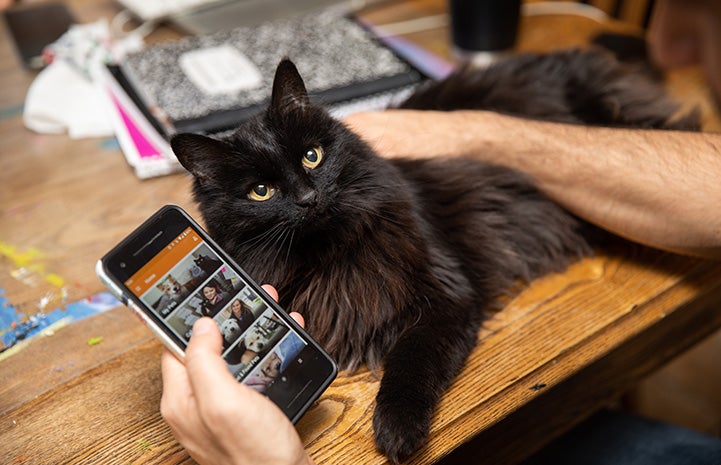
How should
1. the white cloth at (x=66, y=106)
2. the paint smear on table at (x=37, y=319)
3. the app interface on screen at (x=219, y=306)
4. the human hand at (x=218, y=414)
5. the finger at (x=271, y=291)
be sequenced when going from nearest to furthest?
1. the human hand at (x=218, y=414)
2. the app interface on screen at (x=219, y=306)
3. the finger at (x=271, y=291)
4. the paint smear on table at (x=37, y=319)
5. the white cloth at (x=66, y=106)

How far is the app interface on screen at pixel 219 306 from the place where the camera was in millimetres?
803

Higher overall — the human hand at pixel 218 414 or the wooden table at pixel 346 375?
the human hand at pixel 218 414

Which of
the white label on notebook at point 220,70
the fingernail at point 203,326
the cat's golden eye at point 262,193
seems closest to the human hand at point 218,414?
the fingernail at point 203,326

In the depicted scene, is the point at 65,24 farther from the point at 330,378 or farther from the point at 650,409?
the point at 650,409

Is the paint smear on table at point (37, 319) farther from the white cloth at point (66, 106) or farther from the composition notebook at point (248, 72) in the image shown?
the white cloth at point (66, 106)

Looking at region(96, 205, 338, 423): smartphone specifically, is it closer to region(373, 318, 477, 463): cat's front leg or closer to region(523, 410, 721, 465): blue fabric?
region(373, 318, 477, 463): cat's front leg

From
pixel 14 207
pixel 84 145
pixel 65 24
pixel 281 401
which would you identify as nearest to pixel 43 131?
pixel 84 145

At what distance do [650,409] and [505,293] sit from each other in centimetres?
133

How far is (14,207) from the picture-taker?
1.37 metres

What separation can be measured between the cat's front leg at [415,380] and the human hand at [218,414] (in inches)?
5.2

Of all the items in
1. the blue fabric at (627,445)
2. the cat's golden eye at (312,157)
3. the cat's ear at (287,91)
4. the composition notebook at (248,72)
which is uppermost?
the cat's ear at (287,91)

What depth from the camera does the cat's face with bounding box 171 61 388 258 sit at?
918 mm

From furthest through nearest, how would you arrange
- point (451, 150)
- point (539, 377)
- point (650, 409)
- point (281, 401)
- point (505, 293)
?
point (650, 409) → point (451, 150) → point (505, 293) → point (539, 377) → point (281, 401)

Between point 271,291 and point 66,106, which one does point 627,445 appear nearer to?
point 271,291
